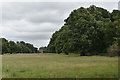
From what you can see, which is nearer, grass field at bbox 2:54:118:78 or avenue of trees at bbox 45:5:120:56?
grass field at bbox 2:54:118:78

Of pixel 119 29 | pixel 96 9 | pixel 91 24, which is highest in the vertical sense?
pixel 96 9

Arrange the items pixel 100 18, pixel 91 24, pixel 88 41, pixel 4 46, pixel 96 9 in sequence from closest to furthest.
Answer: pixel 88 41 → pixel 91 24 → pixel 100 18 → pixel 96 9 → pixel 4 46

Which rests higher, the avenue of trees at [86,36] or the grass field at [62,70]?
the avenue of trees at [86,36]

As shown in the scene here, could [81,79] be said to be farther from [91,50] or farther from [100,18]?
[100,18]

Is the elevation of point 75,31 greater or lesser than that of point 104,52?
greater

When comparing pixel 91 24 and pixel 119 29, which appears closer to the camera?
pixel 119 29

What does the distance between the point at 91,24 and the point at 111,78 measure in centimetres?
3966

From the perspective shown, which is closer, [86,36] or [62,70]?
[62,70]

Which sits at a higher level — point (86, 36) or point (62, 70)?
point (86, 36)

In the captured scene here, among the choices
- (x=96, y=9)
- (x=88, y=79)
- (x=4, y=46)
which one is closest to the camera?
(x=88, y=79)

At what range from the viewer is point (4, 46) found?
118m

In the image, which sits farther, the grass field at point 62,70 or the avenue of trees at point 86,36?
the avenue of trees at point 86,36

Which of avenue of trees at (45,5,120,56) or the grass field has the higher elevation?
avenue of trees at (45,5,120,56)

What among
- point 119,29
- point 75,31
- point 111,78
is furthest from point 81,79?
point 75,31
